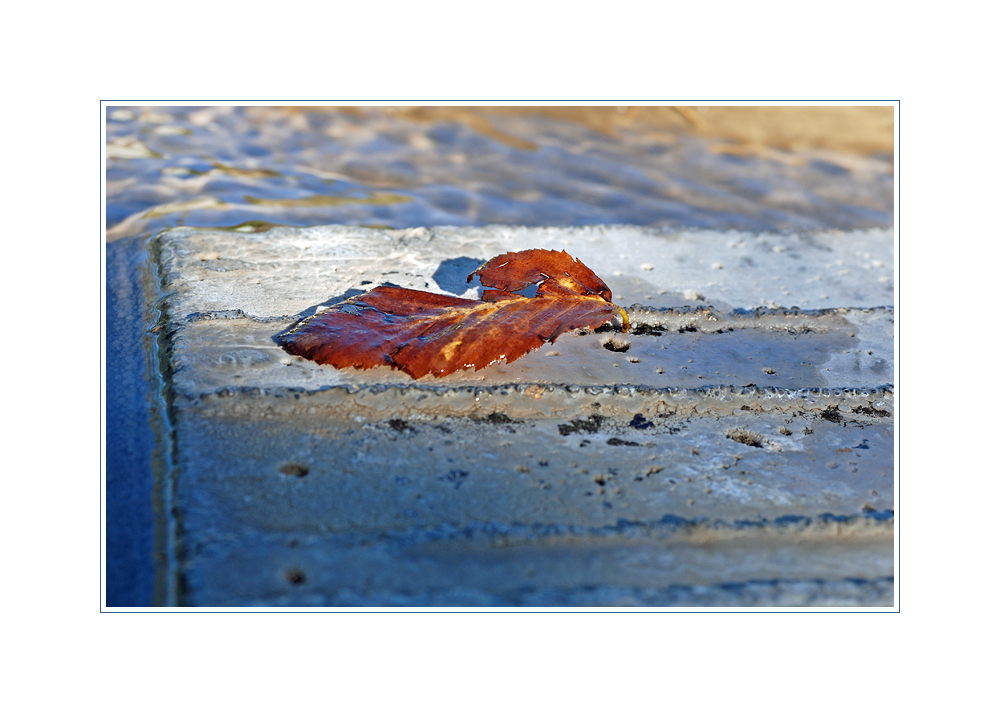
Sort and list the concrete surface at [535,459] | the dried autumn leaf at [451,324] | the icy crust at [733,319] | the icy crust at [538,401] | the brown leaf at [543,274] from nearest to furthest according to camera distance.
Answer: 1. the concrete surface at [535,459]
2. the icy crust at [538,401]
3. the dried autumn leaf at [451,324]
4. the brown leaf at [543,274]
5. the icy crust at [733,319]

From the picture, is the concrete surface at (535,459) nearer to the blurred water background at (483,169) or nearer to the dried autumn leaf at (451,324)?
the dried autumn leaf at (451,324)

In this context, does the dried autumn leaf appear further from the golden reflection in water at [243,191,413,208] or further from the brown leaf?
the golden reflection in water at [243,191,413,208]

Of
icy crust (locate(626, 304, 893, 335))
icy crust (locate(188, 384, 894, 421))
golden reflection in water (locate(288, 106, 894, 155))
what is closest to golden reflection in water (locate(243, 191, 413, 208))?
golden reflection in water (locate(288, 106, 894, 155))

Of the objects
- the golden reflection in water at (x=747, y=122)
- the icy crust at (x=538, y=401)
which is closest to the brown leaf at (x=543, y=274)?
the icy crust at (x=538, y=401)

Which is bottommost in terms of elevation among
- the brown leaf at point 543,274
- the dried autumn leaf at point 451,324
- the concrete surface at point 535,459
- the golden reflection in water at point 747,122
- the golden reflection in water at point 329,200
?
the concrete surface at point 535,459

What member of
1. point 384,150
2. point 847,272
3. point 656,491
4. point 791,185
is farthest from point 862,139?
point 656,491

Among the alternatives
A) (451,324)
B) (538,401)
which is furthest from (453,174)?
(538,401)
